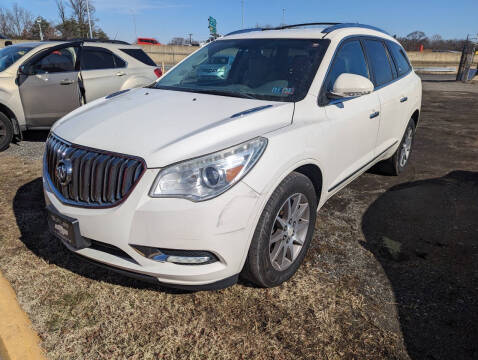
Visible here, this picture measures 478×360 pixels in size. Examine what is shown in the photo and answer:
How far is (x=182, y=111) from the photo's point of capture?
2664 mm

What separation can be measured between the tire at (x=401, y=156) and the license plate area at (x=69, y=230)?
12.8ft

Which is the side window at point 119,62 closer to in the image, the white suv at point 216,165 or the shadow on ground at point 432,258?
the white suv at point 216,165

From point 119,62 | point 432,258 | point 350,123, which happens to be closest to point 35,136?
point 119,62

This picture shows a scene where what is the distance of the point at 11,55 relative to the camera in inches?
249

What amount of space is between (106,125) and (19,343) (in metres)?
1.41

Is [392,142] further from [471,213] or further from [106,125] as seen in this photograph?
[106,125]

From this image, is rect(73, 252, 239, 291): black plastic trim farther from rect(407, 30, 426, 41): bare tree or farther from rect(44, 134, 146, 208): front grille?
rect(407, 30, 426, 41): bare tree

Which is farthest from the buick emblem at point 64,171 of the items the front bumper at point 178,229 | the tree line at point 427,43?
the tree line at point 427,43

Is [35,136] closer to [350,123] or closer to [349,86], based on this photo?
[350,123]

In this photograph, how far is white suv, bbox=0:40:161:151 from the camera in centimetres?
601

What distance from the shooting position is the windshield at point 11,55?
6164mm

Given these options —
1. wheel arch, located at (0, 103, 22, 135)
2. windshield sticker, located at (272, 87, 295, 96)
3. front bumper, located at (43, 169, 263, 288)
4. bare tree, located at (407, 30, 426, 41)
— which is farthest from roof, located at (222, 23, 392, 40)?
bare tree, located at (407, 30, 426, 41)

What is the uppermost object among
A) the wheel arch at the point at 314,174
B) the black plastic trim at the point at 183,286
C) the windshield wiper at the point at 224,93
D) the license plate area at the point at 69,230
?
the windshield wiper at the point at 224,93

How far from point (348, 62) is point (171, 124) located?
74.2 inches
